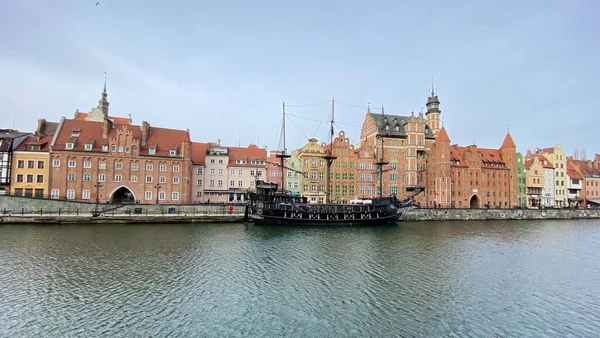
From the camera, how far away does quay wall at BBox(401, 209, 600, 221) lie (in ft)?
215

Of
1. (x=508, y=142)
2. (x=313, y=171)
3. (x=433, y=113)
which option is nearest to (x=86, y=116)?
(x=313, y=171)

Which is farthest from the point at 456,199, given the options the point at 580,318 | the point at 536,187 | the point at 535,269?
the point at 580,318

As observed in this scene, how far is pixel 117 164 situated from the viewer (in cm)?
5919

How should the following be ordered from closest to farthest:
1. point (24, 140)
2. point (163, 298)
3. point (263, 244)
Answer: point (163, 298) < point (263, 244) < point (24, 140)

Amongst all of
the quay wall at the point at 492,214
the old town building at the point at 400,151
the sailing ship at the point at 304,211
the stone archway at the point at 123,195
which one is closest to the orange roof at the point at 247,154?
the sailing ship at the point at 304,211

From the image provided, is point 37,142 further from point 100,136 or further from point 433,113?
point 433,113

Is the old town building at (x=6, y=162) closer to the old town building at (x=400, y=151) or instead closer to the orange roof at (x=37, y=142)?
the orange roof at (x=37, y=142)

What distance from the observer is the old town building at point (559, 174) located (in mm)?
89938

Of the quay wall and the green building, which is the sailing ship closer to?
the quay wall

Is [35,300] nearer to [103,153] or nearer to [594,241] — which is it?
[103,153]

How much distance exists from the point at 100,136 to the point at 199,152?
61.4 feet

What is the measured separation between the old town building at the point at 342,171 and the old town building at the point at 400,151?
14.0ft

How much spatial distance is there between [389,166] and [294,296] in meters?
60.1

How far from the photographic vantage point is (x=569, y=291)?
20266mm
